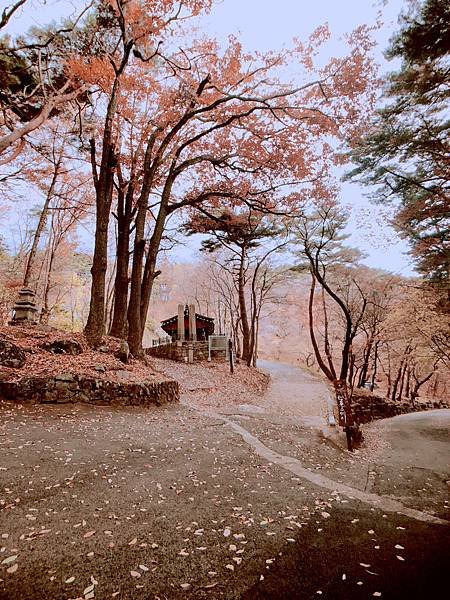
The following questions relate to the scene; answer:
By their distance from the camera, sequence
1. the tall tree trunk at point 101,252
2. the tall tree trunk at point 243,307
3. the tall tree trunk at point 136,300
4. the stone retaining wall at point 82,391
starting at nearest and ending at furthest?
the stone retaining wall at point 82,391 → the tall tree trunk at point 101,252 → the tall tree trunk at point 136,300 → the tall tree trunk at point 243,307

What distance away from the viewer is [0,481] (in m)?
3.23

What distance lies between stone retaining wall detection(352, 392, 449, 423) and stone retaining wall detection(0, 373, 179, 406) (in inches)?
414

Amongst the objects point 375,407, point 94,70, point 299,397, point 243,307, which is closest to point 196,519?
point 94,70

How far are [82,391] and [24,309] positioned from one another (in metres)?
4.44

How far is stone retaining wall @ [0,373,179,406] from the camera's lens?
6184 mm

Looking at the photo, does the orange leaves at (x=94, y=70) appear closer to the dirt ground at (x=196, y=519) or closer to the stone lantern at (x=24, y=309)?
the stone lantern at (x=24, y=309)

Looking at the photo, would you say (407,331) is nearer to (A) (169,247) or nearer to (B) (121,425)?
(A) (169,247)

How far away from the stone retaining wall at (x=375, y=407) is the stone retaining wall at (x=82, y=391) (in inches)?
414

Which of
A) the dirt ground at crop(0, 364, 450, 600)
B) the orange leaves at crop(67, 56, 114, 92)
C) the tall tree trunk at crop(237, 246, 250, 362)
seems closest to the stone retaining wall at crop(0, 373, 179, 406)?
the dirt ground at crop(0, 364, 450, 600)

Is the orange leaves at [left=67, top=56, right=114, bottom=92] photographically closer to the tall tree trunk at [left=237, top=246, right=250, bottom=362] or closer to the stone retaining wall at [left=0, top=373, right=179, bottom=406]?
the stone retaining wall at [left=0, top=373, right=179, bottom=406]

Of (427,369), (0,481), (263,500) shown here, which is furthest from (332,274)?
(0,481)

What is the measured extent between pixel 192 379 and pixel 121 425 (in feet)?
22.9

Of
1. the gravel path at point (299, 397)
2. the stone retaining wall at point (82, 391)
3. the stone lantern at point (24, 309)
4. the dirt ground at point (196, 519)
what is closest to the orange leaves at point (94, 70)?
the stone lantern at point (24, 309)

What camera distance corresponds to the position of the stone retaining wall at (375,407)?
49.6 ft
